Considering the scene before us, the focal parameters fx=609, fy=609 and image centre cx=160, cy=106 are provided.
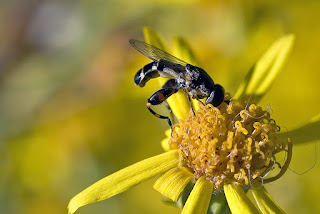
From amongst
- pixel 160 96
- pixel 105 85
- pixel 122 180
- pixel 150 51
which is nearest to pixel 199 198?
pixel 122 180

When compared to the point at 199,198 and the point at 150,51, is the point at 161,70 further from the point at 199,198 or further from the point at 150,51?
the point at 199,198

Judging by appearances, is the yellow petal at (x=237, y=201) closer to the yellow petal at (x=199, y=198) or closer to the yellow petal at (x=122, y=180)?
the yellow petal at (x=199, y=198)

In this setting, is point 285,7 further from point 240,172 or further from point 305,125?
point 240,172

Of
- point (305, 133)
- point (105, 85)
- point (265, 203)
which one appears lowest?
point (265, 203)

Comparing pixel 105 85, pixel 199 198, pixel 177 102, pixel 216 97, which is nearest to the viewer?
pixel 199 198

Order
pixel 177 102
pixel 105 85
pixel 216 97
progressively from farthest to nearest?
pixel 105 85 → pixel 177 102 → pixel 216 97

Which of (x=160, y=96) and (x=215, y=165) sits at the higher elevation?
(x=160, y=96)
